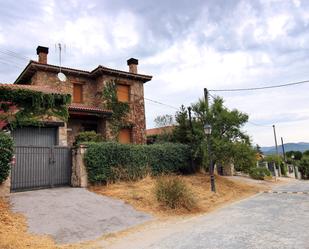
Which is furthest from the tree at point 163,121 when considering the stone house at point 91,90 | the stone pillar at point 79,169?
the stone pillar at point 79,169

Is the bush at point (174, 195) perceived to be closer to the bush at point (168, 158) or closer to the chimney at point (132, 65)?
the bush at point (168, 158)

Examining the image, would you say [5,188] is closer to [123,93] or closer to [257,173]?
[123,93]

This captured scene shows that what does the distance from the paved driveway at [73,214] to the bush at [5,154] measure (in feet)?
2.74

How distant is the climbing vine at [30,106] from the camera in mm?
12492

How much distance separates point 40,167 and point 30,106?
3.86 m

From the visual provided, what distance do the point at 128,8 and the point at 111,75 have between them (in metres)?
9.64

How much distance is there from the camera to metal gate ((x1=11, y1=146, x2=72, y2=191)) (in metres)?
10.6

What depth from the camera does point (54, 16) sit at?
32.2 ft

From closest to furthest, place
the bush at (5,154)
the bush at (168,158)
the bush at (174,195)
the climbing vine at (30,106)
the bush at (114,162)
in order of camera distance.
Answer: the bush at (5,154) → the bush at (174,195) → the bush at (114,162) → the climbing vine at (30,106) → the bush at (168,158)

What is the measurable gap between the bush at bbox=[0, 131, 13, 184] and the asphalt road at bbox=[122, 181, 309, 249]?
18.9 ft

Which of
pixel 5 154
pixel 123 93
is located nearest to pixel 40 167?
pixel 5 154

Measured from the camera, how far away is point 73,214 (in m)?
7.89

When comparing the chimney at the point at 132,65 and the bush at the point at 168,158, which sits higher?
the chimney at the point at 132,65

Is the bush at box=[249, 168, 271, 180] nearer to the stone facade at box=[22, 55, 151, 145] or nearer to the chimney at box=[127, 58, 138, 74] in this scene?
the stone facade at box=[22, 55, 151, 145]
